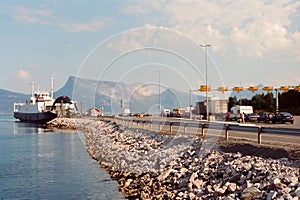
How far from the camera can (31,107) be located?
118m

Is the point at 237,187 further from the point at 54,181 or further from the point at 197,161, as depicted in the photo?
the point at 54,181

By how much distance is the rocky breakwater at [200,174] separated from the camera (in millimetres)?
12648

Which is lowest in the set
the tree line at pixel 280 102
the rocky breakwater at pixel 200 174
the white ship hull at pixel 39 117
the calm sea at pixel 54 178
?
the calm sea at pixel 54 178

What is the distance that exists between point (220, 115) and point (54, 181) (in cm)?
5045

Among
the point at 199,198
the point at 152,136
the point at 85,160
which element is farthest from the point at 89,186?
the point at 152,136

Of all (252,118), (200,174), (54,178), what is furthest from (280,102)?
(200,174)

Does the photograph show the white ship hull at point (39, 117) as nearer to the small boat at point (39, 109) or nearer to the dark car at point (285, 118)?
the small boat at point (39, 109)

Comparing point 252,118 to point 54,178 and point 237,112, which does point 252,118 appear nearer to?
point 237,112

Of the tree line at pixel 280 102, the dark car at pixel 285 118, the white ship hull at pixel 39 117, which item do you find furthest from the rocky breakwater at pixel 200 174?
the white ship hull at pixel 39 117

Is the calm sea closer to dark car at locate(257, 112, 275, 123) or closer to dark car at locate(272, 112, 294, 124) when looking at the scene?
dark car at locate(272, 112, 294, 124)

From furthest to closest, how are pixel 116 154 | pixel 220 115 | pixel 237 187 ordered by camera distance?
pixel 220 115 < pixel 116 154 < pixel 237 187

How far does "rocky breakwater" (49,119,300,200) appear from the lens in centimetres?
A: 1265

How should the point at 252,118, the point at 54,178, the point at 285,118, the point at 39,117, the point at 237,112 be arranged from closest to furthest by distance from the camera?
the point at 54,178
the point at 285,118
the point at 252,118
the point at 237,112
the point at 39,117

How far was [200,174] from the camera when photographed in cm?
1673
